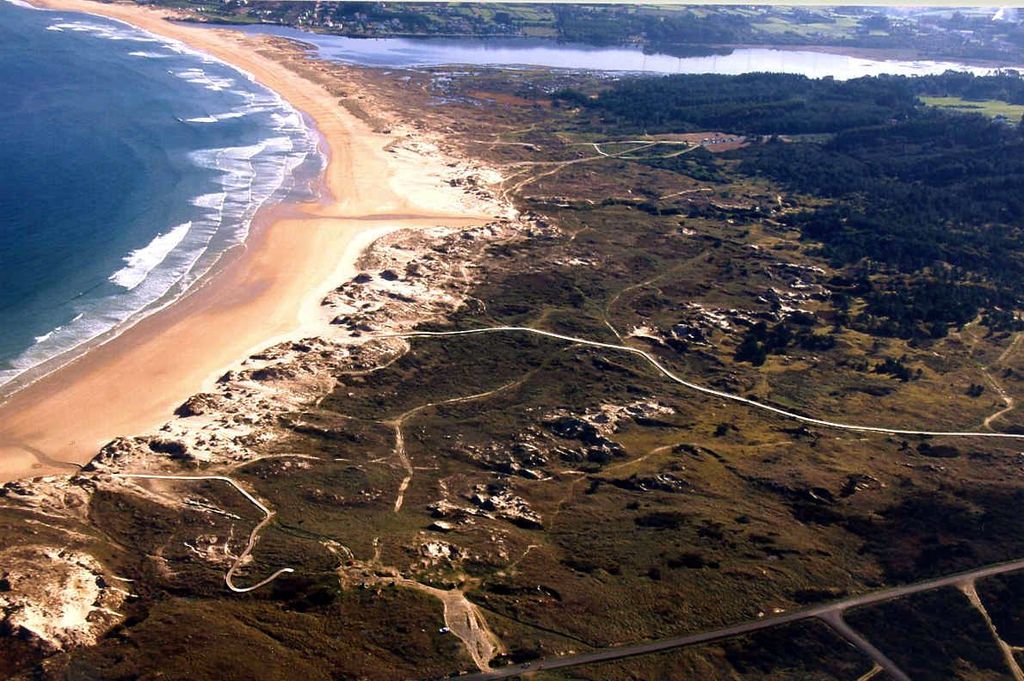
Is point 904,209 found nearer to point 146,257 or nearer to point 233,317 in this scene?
point 233,317

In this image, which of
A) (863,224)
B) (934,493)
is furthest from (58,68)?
(934,493)

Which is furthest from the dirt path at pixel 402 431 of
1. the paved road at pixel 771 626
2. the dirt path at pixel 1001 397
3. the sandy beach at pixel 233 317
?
the dirt path at pixel 1001 397

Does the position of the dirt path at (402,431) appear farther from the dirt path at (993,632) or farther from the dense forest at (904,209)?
the dirt path at (993,632)

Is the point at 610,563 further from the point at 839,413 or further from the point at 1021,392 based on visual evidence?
the point at 1021,392

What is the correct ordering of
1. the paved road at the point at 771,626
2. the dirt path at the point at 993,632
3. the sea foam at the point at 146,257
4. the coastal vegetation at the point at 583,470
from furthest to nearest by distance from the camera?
the sea foam at the point at 146,257, the dirt path at the point at 993,632, the coastal vegetation at the point at 583,470, the paved road at the point at 771,626

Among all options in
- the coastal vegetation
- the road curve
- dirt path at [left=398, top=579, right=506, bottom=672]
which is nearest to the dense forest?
the coastal vegetation

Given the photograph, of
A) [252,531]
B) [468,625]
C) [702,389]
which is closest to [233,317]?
[252,531]
